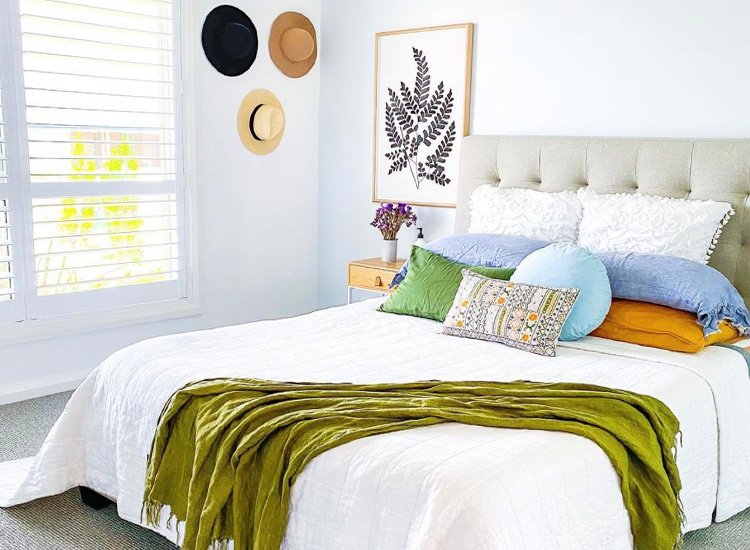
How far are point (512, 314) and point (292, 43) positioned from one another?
2586mm

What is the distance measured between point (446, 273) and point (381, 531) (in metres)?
1.64

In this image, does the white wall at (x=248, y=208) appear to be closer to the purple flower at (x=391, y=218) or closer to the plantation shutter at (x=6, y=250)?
the plantation shutter at (x=6, y=250)

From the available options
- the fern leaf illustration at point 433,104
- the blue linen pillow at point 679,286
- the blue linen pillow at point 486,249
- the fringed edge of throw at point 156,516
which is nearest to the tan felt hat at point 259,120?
the fern leaf illustration at point 433,104

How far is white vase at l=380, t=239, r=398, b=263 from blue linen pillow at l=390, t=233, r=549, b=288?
840 millimetres

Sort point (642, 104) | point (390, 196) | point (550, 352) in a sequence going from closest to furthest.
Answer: point (550, 352), point (642, 104), point (390, 196)

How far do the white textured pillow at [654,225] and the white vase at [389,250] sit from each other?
1.26m

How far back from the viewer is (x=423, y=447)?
1.98 meters

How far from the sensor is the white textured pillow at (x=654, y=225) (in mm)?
3199

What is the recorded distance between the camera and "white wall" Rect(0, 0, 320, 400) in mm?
4461

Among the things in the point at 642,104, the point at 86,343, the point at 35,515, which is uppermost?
the point at 642,104

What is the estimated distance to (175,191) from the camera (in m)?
4.45

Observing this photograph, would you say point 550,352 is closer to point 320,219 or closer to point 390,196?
point 390,196

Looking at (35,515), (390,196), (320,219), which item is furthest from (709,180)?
(35,515)

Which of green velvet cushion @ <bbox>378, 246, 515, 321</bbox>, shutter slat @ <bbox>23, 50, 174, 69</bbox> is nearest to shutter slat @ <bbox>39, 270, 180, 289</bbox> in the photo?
shutter slat @ <bbox>23, 50, 174, 69</bbox>
